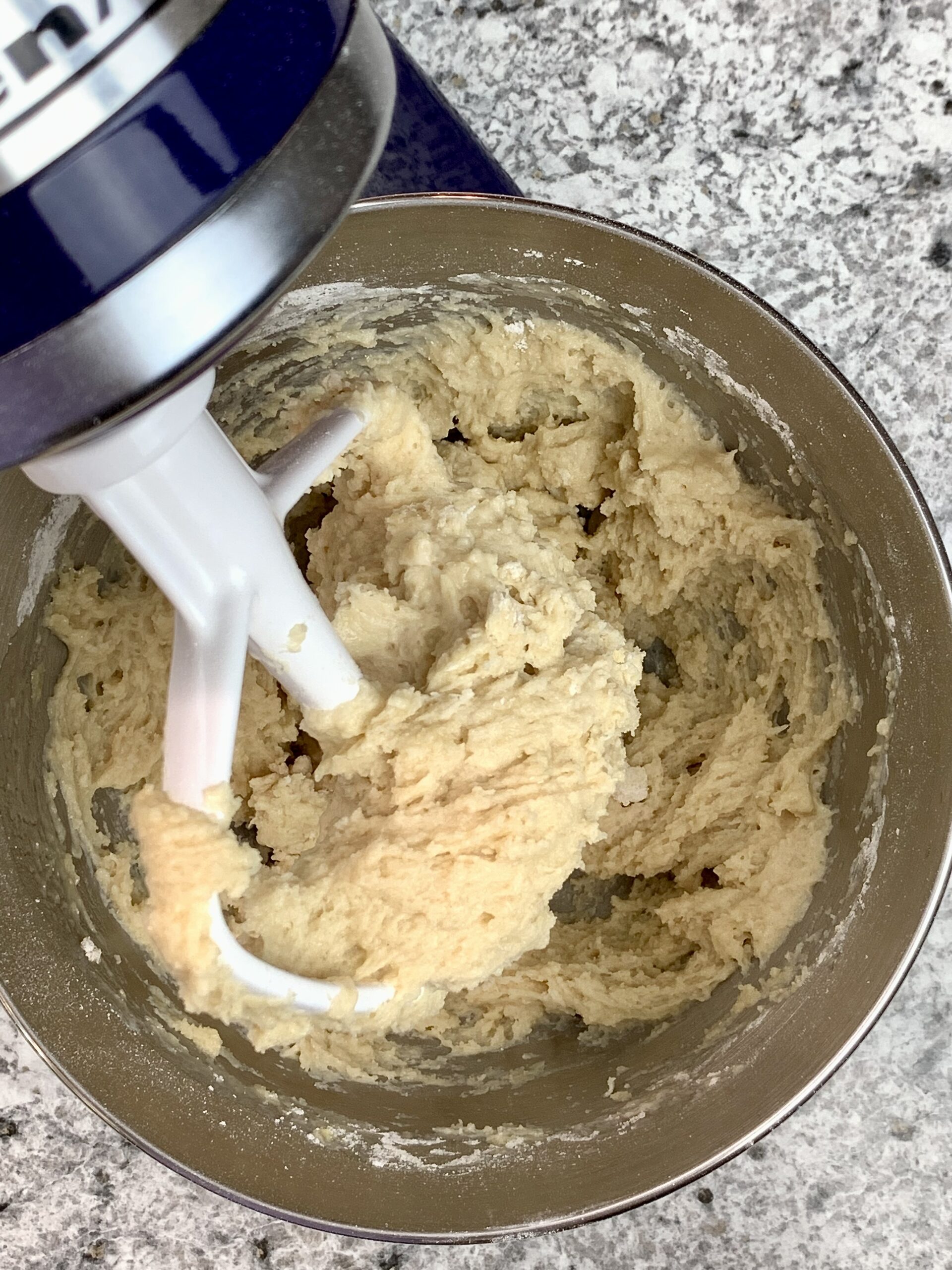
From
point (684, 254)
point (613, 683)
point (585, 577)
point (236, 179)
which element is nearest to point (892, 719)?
point (613, 683)

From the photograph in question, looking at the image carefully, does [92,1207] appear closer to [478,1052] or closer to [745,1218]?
[478,1052]

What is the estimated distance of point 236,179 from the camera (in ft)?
1.55

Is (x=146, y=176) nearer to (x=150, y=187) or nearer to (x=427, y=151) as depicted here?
(x=150, y=187)

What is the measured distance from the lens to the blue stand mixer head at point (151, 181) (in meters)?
0.44

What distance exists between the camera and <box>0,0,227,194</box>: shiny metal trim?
431 millimetres

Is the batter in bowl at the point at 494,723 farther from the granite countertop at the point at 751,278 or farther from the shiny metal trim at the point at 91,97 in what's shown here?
the shiny metal trim at the point at 91,97

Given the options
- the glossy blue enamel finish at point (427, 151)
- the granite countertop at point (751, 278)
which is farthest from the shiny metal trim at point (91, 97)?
the granite countertop at point (751, 278)

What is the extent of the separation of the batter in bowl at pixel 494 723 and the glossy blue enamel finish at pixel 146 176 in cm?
52

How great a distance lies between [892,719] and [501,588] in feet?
1.52

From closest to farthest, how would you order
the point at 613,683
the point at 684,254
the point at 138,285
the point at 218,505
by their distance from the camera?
1. the point at 138,285
2. the point at 218,505
3. the point at 684,254
4. the point at 613,683

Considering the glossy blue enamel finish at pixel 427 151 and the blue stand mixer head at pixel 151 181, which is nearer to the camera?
the blue stand mixer head at pixel 151 181

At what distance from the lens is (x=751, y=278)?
1.26 m

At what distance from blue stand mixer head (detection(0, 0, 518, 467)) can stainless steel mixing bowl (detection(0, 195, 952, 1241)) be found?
446 mm

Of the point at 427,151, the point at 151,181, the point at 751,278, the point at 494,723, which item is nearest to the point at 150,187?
the point at 151,181
